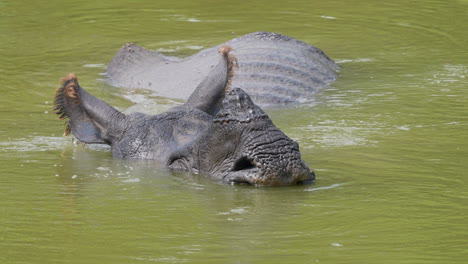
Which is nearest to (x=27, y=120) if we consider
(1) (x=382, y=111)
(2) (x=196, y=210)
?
(1) (x=382, y=111)

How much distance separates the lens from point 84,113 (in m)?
9.12

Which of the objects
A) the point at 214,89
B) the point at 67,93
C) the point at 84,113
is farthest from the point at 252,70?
the point at 67,93

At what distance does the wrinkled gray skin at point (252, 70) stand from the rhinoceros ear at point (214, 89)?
272 centimetres

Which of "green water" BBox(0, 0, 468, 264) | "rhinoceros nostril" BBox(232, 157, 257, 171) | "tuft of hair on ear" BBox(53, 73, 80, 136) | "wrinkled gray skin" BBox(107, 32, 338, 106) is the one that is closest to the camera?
"green water" BBox(0, 0, 468, 264)

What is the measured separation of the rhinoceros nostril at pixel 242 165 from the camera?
747cm

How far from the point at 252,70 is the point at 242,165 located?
505cm

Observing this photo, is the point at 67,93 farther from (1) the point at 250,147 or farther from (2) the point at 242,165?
(1) the point at 250,147

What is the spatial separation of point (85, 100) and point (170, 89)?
3.44m

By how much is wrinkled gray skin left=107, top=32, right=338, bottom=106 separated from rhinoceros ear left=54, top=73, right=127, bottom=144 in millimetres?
3057

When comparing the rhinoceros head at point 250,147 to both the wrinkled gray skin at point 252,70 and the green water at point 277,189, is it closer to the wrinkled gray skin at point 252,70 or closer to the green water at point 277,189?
the green water at point 277,189

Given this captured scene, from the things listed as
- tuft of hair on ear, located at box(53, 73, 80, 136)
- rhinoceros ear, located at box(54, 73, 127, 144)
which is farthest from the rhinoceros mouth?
tuft of hair on ear, located at box(53, 73, 80, 136)

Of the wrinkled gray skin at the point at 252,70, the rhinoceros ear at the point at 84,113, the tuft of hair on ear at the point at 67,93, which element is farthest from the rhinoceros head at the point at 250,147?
the wrinkled gray skin at the point at 252,70

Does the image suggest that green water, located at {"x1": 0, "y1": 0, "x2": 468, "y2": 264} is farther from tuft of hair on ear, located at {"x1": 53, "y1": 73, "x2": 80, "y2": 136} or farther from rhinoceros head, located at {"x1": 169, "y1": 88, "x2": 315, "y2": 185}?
tuft of hair on ear, located at {"x1": 53, "y1": 73, "x2": 80, "y2": 136}

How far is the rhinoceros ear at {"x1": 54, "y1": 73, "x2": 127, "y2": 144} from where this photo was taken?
8.98 meters
